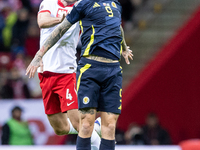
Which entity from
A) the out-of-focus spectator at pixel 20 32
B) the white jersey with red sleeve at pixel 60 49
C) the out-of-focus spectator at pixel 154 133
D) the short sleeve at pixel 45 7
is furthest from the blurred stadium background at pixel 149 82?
the short sleeve at pixel 45 7

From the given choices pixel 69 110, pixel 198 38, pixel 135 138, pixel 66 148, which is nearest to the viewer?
pixel 69 110

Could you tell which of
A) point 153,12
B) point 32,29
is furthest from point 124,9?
point 32,29

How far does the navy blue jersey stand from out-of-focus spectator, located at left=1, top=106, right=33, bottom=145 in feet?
14.5

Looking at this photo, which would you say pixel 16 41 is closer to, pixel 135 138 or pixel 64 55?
pixel 135 138

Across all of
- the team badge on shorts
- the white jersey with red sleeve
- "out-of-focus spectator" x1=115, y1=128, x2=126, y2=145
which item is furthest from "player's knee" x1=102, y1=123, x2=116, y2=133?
"out-of-focus spectator" x1=115, y1=128, x2=126, y2=145

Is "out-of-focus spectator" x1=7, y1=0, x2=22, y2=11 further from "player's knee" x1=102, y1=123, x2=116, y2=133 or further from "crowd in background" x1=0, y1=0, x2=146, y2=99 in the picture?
"player's knee" x1=102, y1=123, x2=116, y2=133

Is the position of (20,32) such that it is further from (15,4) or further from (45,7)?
(45,7)

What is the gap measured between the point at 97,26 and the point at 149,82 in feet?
16.9

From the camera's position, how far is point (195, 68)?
378 inches

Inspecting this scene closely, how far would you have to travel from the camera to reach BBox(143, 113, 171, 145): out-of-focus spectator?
8523mm

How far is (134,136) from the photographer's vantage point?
8.53 metres

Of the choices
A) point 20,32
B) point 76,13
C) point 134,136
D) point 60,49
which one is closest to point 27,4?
point 20,32

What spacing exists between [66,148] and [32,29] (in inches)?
222

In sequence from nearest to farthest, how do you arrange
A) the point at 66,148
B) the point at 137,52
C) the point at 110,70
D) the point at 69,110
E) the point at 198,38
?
1. the point at 110,70
2. the point at 69,110
3. the point at 66,148
4. the point at 198,38
5. the point at 137,52
